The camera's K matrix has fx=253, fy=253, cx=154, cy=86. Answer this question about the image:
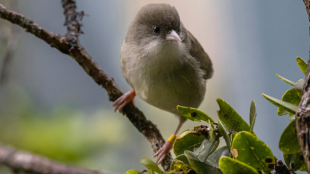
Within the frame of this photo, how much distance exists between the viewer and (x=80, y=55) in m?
1.90

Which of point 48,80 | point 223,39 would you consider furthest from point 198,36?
point 48,80

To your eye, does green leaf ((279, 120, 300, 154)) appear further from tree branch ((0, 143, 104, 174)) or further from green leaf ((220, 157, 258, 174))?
tree branch ((0, 143, 104, 174))

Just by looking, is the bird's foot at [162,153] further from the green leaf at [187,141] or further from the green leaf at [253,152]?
the green leaf at [253,152]

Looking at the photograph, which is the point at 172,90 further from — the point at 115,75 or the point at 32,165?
the point at 115,75

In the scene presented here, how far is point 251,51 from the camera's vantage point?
326 cm

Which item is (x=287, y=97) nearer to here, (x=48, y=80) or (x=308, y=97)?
(x=308, y=97)

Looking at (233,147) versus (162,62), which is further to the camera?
(162,62)

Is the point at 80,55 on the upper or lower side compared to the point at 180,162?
upper

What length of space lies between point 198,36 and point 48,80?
247 centimetres

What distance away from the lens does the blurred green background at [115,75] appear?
3.01 metres

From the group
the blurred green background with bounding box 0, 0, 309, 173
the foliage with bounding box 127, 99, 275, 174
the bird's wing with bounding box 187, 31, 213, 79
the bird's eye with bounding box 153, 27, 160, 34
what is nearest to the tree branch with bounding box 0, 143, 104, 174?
the foliage with bounding box 127, 99, 275, 174

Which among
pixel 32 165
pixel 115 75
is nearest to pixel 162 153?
pixel 32 165

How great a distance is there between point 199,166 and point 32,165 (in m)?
0.56

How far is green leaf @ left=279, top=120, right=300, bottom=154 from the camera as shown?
0.84m
